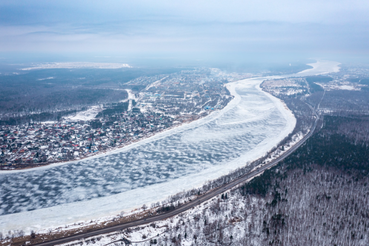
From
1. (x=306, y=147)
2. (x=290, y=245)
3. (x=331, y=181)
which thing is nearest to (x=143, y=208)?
(x=290, y=245)

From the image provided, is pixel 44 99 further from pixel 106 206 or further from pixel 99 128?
pixel 106 206

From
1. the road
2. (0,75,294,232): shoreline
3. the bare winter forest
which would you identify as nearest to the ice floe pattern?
(0,75,294,232): shoreline

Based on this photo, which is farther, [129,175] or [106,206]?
[129,175]

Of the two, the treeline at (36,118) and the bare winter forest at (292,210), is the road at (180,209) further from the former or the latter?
the treeline at (36,118)

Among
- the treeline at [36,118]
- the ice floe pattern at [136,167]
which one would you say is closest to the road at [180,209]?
the ice floe pattern at [136,167]

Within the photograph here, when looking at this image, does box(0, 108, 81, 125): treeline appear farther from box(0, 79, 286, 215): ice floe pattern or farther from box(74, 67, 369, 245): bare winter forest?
box(74, 67, 369, 245): bare winter forest

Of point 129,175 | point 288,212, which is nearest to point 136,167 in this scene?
point 129,175
